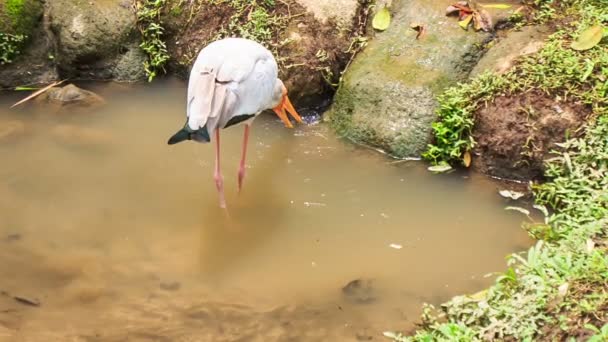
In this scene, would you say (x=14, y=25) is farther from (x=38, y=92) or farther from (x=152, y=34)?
(x=152, y=34)

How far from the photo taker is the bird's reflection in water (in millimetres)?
4633

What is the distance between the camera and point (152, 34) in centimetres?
652

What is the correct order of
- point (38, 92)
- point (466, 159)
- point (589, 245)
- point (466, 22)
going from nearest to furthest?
point (589, 245), point (466, 159), point (466, 22), point (38, 92)

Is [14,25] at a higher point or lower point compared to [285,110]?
higher

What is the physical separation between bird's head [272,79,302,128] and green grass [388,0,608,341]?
118 centimetres

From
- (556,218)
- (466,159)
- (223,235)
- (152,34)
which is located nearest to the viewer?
(556,218)

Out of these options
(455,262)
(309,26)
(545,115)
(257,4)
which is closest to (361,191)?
(455,262)

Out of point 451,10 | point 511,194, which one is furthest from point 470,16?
point 511,194

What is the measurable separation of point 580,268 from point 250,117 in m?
2.54

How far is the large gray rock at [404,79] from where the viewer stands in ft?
18.1

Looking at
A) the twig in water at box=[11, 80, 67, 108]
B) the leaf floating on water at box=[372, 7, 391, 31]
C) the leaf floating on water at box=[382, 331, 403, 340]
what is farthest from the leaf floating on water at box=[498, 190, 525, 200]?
the twig in water at box=[11, 80, 67, 108]

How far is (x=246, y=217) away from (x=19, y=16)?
3097 millimetres

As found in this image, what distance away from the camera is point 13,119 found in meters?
5.97

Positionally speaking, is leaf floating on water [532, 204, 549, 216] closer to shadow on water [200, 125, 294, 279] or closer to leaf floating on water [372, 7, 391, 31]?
shadow on water [200, 125, 294, 279]
